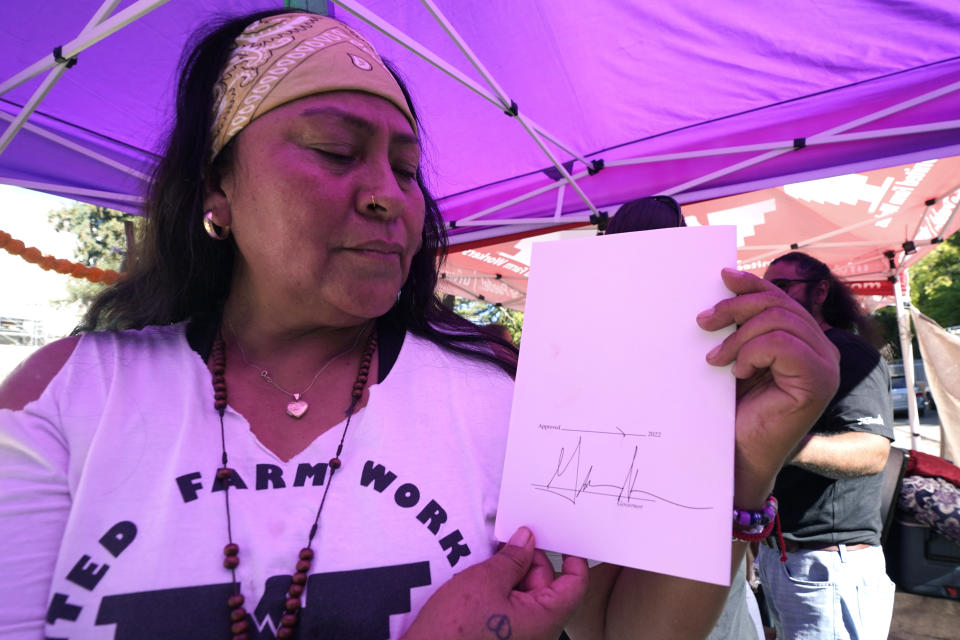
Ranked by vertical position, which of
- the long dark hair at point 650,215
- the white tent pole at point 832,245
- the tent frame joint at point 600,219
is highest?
the white tent pole at point 832,245

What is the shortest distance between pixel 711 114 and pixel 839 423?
213 centimetres

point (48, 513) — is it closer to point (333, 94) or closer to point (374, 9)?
point (333, 94)

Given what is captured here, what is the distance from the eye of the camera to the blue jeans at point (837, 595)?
2.33m

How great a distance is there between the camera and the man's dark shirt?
236 cm

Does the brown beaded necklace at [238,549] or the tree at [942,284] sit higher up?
the tree at [942,284]

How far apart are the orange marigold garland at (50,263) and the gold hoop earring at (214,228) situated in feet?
2.92

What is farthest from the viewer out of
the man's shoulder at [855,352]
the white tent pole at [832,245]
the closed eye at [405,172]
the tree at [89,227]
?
the tree at [89,227]

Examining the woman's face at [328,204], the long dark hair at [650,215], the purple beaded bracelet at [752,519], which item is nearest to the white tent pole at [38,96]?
the woman's face at [328,204]

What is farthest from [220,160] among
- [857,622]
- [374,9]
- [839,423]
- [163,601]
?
[857,622]

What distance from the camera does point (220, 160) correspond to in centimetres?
115

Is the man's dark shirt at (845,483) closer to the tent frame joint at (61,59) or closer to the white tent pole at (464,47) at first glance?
the white tent pole at (464,47)

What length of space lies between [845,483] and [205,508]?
2.64 m

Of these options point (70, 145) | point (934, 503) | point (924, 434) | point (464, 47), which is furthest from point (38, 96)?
point (924, 434)
